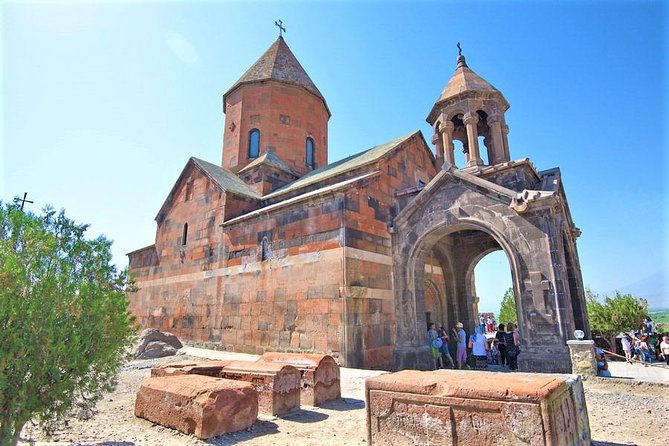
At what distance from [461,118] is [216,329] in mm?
10259

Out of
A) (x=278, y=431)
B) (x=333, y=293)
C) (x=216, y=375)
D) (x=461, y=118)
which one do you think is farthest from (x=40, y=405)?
(x=461, y=118)

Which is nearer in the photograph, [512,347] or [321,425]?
[321,425]

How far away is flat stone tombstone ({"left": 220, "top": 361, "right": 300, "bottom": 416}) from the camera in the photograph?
183 inches

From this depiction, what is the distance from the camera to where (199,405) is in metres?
3.77

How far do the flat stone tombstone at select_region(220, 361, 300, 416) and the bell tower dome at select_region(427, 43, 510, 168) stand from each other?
27.3 ft

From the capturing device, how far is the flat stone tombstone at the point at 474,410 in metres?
2.58

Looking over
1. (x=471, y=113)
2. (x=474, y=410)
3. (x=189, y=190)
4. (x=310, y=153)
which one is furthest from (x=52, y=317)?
(x=310, y=153)

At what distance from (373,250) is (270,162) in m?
6.65

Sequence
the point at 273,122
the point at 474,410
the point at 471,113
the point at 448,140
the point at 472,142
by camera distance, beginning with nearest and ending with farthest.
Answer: the point at 474,410
the point at 472,142
the point at 471,113
the point at 448,140
the point at 273,122

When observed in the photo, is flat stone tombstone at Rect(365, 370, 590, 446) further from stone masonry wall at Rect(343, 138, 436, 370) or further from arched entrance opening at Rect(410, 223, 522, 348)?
arched entrance opening at Rect(410, 223, 522, 348)

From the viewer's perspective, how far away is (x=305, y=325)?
335 inches

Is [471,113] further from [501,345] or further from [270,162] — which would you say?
[270,162]

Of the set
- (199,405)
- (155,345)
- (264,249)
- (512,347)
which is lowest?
(199,405)

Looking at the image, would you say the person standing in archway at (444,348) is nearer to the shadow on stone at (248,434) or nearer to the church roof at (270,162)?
the shadow on stone at (248,434)
